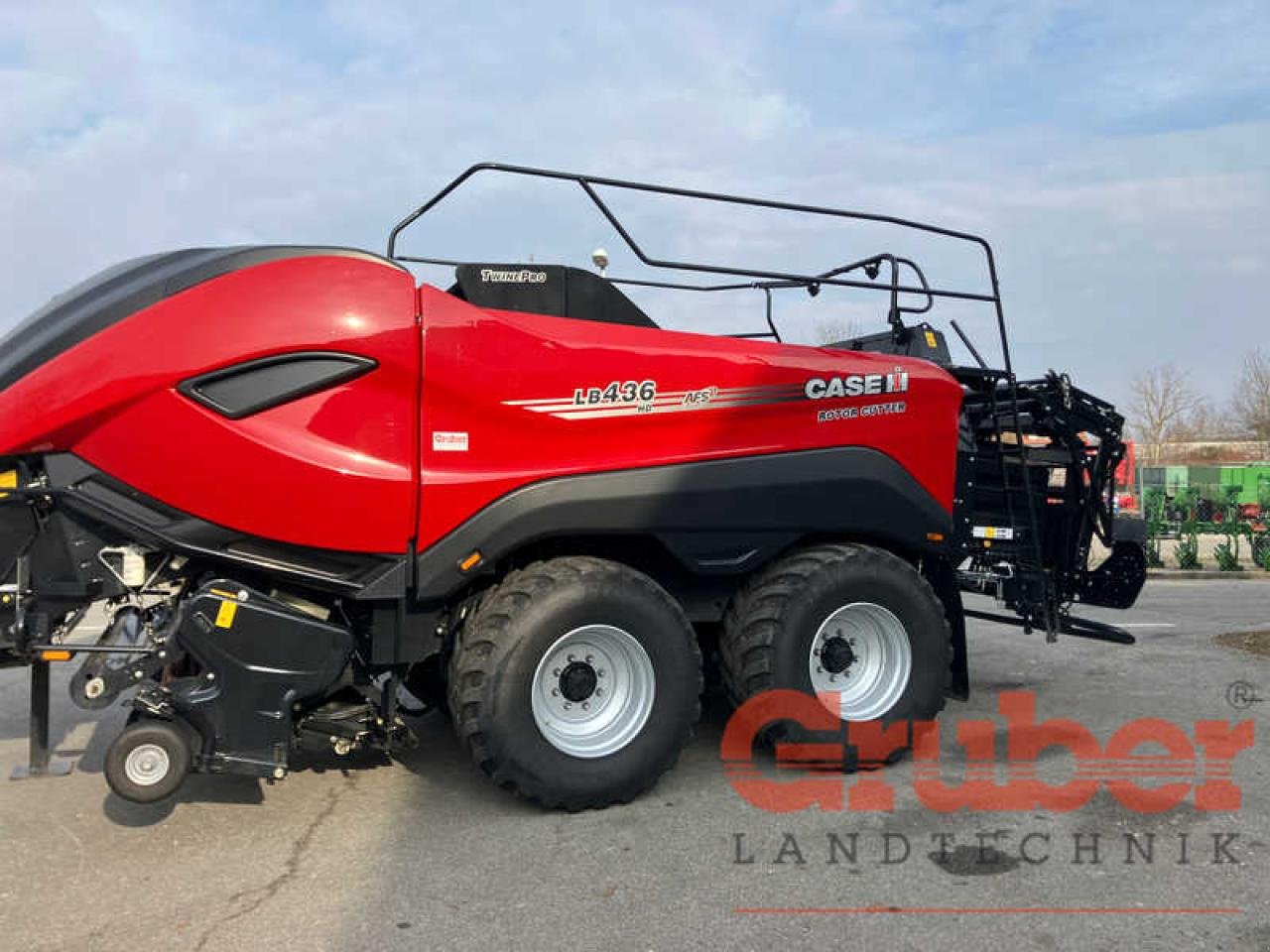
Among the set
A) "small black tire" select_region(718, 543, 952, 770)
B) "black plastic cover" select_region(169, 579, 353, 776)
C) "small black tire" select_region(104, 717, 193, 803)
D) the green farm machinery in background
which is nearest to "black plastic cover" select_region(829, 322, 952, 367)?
"small black tire" select_region(718, 543, 952, 770)

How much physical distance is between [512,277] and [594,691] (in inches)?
73.8

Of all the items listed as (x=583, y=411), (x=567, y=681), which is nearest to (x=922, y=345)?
(x=583, y=411)

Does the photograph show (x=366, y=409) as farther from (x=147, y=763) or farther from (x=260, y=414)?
(x=147, y=763)

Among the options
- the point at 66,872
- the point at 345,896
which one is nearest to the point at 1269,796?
the point at 345,896

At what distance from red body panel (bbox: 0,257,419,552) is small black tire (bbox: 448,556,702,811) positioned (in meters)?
0.58

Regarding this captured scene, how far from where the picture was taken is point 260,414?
375 centimetres

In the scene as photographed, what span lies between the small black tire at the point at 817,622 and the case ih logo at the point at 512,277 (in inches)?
69.4

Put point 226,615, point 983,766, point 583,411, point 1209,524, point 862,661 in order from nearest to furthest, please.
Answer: point 226,615, point 583,411, point 983,766, point 862,661, point 1209,524

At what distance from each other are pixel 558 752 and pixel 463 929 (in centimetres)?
105

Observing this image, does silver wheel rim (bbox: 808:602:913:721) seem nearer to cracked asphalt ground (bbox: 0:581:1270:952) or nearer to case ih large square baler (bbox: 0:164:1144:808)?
case ih large square baler (bbox: 0:164:1144:808)

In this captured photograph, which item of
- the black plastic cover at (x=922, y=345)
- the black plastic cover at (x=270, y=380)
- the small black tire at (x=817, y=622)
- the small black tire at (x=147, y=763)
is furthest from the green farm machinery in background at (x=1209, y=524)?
the small black tire at (x=147, y=763)

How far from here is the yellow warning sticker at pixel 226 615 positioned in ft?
12.2

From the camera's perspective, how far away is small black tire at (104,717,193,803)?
360 centimetres

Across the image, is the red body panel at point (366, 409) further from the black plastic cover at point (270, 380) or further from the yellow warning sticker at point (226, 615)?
the yellow warning sticker at point (226, 615)
